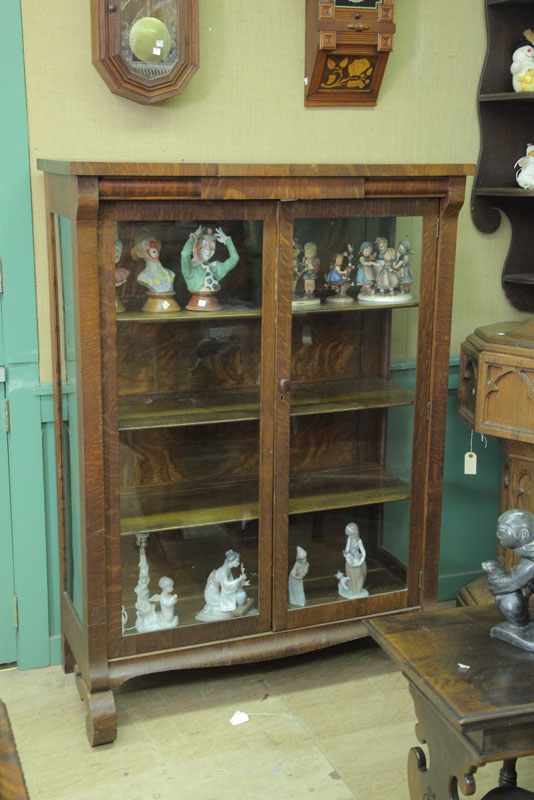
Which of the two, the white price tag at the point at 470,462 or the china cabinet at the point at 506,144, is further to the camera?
the china cabinet at the point at 506,144

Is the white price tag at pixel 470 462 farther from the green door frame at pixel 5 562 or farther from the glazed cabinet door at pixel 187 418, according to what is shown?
the green door frame at pixel 5 562

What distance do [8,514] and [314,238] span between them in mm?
1266

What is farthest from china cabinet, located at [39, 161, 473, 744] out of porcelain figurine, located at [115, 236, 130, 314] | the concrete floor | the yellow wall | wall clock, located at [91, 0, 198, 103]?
wall clock, located at [91, 0, 198, 103]

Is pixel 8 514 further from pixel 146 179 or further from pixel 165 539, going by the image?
pixel 146 179

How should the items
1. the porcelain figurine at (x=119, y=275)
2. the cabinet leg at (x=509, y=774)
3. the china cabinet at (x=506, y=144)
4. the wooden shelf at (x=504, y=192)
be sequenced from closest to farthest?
the cabinet leg at (x=509, y=774) → the porcelain figurine at (x=119, y=275) → the wooden shelf at (x=504, y=192) → the china cabinet at (x=506, y=144)

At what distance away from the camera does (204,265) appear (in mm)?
2598

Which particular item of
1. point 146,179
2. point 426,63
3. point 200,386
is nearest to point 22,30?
point 146,179

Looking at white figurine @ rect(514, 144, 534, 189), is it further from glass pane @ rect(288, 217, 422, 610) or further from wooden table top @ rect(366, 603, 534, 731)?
wooden table top @ rect(366, 603, 534, 731)

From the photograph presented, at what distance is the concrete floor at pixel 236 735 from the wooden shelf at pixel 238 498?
1.77 feet

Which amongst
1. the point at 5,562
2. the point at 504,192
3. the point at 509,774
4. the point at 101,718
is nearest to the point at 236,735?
the point at 101,718

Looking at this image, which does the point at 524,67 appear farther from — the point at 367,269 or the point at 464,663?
the point at 464,663

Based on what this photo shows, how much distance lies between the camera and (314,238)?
2668mm

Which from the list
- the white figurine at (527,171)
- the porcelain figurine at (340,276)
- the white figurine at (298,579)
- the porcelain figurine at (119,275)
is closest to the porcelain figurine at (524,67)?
the white figurine at (527,171)

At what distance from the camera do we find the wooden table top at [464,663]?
1763mm
